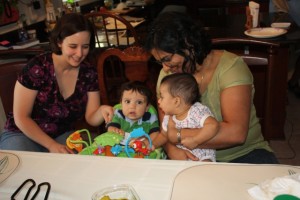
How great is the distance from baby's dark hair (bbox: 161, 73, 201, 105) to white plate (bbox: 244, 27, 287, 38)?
95 cm

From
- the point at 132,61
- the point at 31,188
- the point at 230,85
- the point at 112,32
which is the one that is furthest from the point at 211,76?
the point at 112,32

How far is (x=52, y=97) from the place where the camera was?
1684 mm

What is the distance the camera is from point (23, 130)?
5.33ft

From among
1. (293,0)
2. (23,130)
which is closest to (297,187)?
(23,130)

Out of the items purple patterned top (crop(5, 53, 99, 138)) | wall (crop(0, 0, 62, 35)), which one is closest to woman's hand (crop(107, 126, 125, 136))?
purple patterned top (crop(5, 53, 99, 138))

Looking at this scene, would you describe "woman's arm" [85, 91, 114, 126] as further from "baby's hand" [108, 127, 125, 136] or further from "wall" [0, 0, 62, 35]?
"wall" [0, 0, 62, 35]

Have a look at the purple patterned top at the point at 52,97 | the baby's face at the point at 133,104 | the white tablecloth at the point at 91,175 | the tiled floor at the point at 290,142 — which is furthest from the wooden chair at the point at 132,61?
the tiled floor at the point at 290,142

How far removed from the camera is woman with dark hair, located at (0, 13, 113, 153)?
5.19ft

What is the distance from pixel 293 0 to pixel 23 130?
2426 mm

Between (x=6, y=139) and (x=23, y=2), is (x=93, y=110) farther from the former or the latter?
(x=23, y=2)

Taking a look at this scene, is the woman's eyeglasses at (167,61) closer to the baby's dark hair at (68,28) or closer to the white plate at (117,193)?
the baby's dark hair at (68,28)

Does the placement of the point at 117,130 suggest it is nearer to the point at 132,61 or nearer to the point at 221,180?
the point at 132,61

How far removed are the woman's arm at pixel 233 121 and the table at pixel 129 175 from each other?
31 cm

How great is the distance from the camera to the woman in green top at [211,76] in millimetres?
1291
